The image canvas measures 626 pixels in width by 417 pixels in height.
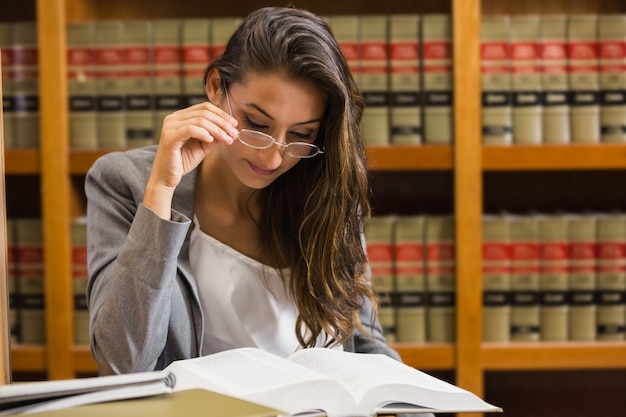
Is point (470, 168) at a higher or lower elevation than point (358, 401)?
higher

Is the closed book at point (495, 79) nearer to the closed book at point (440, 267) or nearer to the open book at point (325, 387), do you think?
the closed book at point (440, 267)

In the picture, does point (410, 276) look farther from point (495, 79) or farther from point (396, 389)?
point (396, 389)

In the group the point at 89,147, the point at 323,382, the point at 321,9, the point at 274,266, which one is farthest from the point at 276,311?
the point at 321,9

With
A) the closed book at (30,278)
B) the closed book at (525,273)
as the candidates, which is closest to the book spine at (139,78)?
the closed book at (30,278)

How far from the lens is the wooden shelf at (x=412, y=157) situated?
202cm

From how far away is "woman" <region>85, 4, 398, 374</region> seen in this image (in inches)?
45.5

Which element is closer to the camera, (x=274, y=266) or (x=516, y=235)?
(x=274, y=266)

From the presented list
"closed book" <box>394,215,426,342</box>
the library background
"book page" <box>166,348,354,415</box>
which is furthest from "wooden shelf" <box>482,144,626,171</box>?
"book page" <box>166,348,354,415</box>

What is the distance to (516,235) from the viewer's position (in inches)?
80.3

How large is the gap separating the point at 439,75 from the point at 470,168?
235mm

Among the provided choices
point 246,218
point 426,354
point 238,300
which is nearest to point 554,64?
point 426,354

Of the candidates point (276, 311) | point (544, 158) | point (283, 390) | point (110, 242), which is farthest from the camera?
point (544, 158)

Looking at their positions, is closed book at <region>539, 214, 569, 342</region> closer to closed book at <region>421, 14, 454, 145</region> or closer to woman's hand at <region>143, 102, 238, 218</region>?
closed book at <region>421, 14, 454, 145</region>

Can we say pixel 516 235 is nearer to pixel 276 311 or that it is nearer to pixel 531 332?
pixel 531 332
